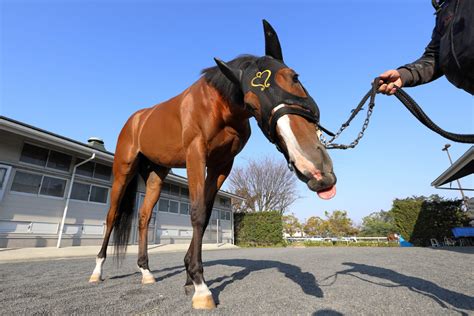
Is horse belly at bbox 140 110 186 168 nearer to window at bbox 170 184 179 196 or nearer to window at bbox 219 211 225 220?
window at bbox 170 184 179 196

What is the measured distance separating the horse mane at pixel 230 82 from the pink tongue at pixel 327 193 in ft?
3.31

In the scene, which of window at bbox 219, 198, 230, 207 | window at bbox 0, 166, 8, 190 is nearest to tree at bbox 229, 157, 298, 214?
window at bbox 219, 198, 230, 207

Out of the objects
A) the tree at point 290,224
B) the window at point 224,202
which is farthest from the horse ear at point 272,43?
the tree at point 290,224

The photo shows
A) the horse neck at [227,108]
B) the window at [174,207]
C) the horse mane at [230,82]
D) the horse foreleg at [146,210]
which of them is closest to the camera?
the horse mane at [230,82]

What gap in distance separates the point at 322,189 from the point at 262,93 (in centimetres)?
69

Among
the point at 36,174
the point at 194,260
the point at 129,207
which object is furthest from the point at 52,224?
the point at 194,260

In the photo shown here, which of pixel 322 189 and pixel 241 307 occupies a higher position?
pixel 322 189

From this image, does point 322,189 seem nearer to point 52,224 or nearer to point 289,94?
point 289,94

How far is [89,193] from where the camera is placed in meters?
10.9

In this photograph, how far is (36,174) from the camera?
9195 millimetres

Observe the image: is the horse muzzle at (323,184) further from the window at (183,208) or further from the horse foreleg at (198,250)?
the window at (183,208)

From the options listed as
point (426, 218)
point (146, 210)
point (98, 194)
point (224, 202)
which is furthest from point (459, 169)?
point (224, 202)

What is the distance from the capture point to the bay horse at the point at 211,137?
126cm

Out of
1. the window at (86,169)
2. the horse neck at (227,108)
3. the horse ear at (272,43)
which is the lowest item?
the horse neck at (227,108)
